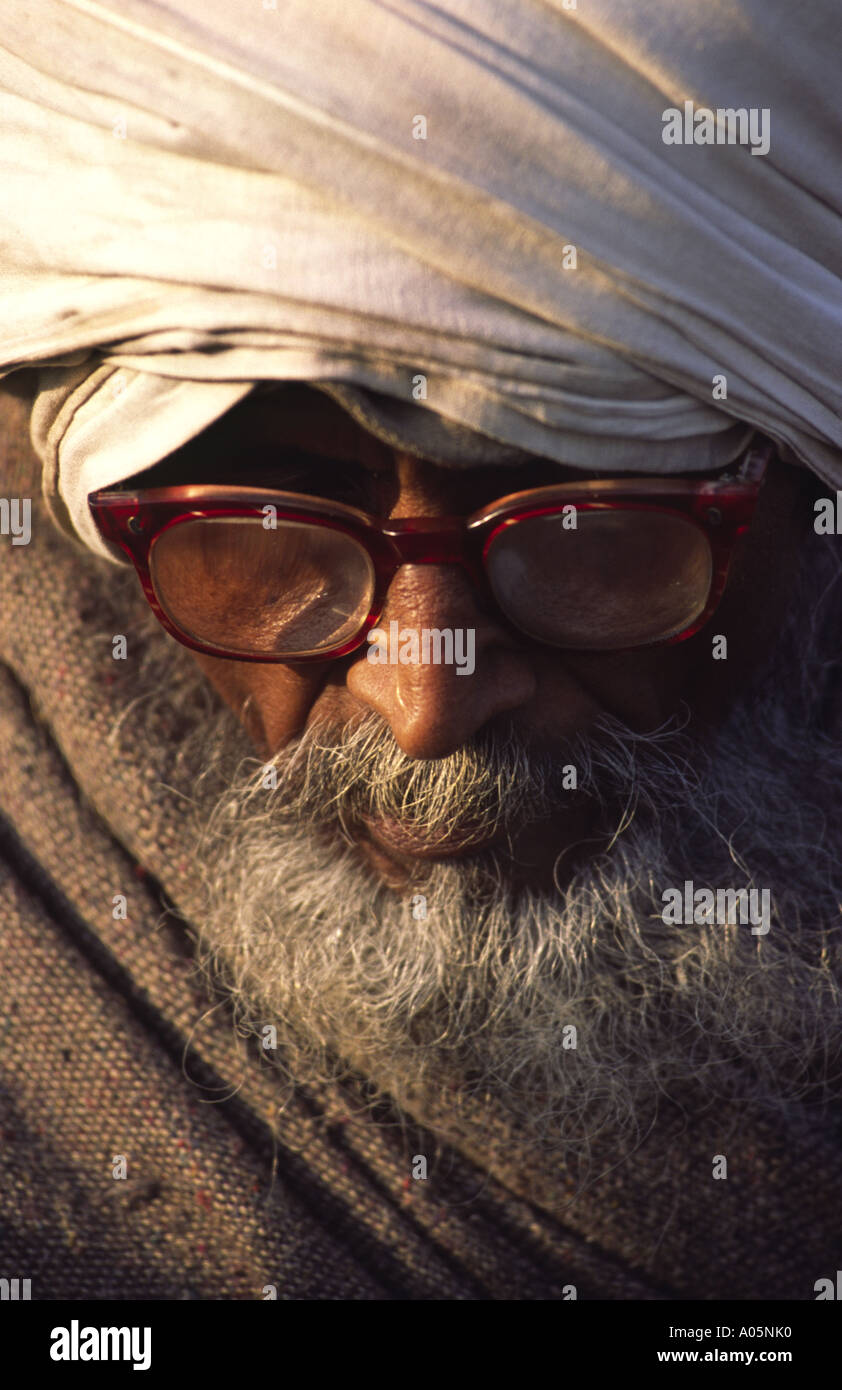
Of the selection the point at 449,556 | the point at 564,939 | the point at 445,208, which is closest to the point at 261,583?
the point at 449,556

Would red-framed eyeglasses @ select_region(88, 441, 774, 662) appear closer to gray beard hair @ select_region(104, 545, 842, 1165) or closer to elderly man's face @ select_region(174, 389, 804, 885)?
elderly man's face @ select_region(174, 389, 804, 885)

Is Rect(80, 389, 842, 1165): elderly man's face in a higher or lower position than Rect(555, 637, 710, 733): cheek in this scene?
lower

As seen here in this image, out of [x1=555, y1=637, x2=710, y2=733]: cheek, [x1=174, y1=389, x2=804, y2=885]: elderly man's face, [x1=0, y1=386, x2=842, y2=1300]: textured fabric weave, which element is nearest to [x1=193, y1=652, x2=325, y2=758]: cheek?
[x1=174, y1=389, x2=804, y2=885]: elderly man's face

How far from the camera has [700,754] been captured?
1.32 meters

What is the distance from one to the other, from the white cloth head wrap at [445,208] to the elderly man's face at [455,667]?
6cm

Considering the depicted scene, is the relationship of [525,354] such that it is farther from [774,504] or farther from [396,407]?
[774,504]

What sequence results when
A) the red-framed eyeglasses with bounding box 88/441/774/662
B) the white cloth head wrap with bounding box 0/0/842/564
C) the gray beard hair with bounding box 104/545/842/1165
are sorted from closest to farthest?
1. the white cloth head wrap with bounding box 0/0/842/564
2. the red-framed eyeglasses with bounding box 88/441/774/662
3. the gray beard hair with bounding box 104/545/842/1165

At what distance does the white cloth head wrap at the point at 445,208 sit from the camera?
2.76 feet

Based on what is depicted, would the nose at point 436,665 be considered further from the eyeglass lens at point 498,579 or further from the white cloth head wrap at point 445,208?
the white cloth head wrap at point 445,208

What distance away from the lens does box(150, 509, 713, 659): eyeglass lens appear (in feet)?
3.29

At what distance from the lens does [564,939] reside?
1271mm

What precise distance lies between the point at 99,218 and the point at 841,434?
0.69 metres

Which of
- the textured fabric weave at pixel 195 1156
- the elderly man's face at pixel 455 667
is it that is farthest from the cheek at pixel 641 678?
the textured fabric weave at pixel 195 1156

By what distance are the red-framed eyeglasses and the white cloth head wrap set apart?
56mm
